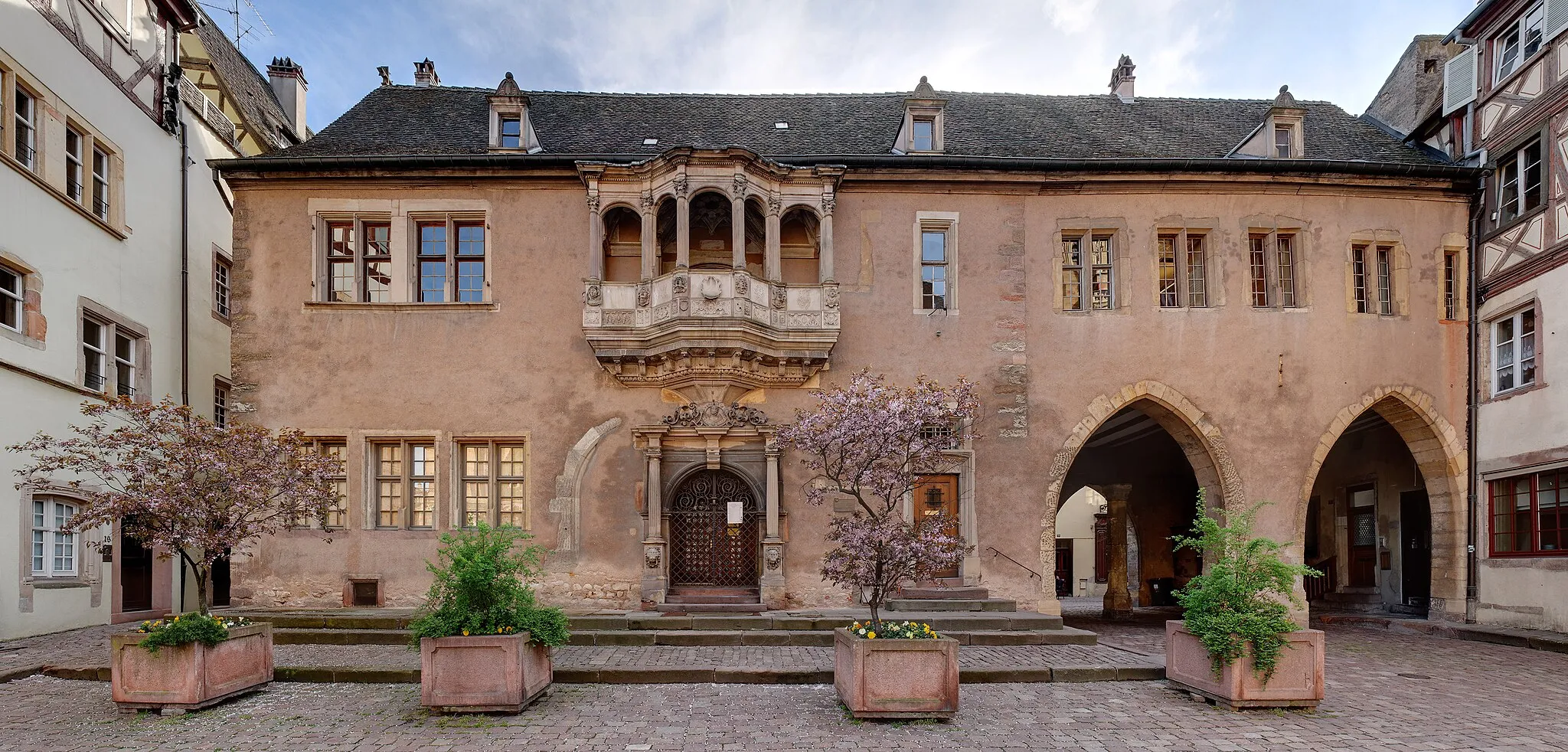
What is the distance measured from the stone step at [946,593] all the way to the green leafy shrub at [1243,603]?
19.5 ft

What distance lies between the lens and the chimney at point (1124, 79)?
813 inches

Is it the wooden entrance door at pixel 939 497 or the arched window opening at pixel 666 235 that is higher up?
the arched window opening at pixel 666 235

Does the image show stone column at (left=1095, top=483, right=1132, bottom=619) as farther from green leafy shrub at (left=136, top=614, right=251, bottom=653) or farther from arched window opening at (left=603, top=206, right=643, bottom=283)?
green leafy shrub at (left=136, top=614, right=251, bottom=653)

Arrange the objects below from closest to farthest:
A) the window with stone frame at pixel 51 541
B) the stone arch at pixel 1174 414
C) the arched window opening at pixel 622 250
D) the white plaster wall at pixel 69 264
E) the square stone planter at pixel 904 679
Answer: the square stone planter at pixel 904 679
the white plaster wall at pixel 69 264
the window with stone frame at pixel 51 541
the stone arch at pixel 1174 414
the arched window opening at pixel 622 250

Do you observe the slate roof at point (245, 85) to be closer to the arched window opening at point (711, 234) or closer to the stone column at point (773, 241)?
the arched window opening at point (711, 234)

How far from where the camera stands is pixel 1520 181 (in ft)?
51.2

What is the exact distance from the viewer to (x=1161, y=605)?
859 inches

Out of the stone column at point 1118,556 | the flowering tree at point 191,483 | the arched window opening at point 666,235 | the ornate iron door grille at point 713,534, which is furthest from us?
the stone column at point 1118,556

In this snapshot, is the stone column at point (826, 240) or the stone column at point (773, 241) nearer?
the stone column at point (773, 241)

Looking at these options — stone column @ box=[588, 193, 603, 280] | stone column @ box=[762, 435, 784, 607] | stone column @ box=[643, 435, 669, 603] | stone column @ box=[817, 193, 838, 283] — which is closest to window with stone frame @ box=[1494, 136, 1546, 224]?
stone column @ box=[817, 193, 838, 283]

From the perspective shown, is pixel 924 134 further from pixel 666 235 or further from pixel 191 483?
pixel 191 483

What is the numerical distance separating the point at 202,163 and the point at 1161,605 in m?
23.5

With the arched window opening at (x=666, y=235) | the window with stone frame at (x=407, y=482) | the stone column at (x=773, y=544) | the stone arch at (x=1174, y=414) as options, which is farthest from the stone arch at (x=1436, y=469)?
the window with stone frame at (x=407, y=482)

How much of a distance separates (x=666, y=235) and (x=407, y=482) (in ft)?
20.3
